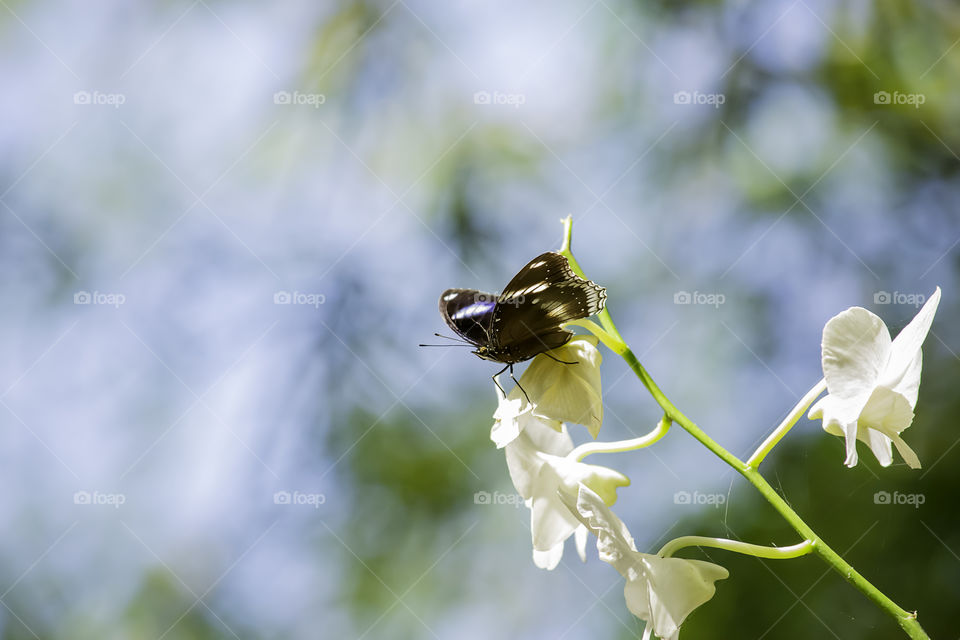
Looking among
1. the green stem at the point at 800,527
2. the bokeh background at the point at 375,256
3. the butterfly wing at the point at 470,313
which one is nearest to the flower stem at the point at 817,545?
the green stem at the point at 800,527

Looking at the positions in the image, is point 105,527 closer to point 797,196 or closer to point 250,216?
point 250,216

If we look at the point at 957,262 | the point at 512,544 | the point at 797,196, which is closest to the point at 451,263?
the point at 512,544

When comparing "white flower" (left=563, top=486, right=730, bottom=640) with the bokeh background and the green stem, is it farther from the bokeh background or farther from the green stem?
the bokeh background

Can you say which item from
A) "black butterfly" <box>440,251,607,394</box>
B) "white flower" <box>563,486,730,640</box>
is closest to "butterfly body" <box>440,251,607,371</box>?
"black butterfly" <box>440,251,607,394</box>

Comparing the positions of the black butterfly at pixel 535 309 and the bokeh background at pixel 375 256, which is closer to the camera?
the black butterfly at pixel 535 309

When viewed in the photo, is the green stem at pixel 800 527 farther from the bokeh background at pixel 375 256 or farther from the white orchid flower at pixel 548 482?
the bokeh background at pixel 375 256

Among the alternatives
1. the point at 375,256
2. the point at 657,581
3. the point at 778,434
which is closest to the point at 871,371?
the point at 778,434

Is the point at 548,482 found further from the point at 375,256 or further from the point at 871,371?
the point at 375,256
